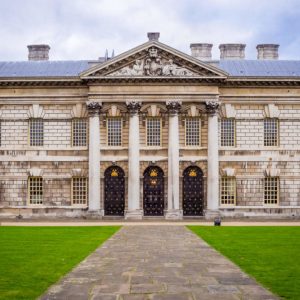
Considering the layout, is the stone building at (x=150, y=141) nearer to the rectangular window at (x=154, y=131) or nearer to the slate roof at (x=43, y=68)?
the rectangular window at (x=154, y=131)

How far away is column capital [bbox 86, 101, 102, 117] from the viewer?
42.4 m

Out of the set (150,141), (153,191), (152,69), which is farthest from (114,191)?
(152,69)

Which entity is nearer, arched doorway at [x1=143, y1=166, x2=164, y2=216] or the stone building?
the stone building

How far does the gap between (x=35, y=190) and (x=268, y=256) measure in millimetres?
28731

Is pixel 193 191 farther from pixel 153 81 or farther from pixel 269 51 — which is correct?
pixel 269 51

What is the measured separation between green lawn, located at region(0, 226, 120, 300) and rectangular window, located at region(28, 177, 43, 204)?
59.7 ft

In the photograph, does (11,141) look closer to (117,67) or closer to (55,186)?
(55,186)

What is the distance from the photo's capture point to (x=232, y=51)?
5025 cm

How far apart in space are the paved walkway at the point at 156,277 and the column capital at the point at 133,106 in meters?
23.3

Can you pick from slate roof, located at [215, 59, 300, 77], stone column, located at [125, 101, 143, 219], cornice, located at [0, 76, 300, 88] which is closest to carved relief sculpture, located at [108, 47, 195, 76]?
cornice, located at [0, 76, 300, 88]

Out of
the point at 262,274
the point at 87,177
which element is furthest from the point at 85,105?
the point at 262,274

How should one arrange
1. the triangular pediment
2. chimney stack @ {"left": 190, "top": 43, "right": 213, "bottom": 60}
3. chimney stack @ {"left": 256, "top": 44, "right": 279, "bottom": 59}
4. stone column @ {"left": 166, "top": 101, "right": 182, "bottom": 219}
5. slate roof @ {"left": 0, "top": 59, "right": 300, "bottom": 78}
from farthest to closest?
chimney stack @ {"left": 256, "top": 44, "right": 279, "bottom": 59} < chimney stack @ {"left": 190, "top": 43, "right": 213, "bottom": 60} < slate roof @ {"left": 0, "top": 59, "right": 300, "bottom": 78} < stone column @ {"left": 166, "top": 101, "right": 182, "bottom": 219} < the triangular pediment

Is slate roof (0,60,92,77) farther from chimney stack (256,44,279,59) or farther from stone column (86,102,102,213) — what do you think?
chimney stack (256,44,279,59)

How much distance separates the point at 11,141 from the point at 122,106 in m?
8.17
